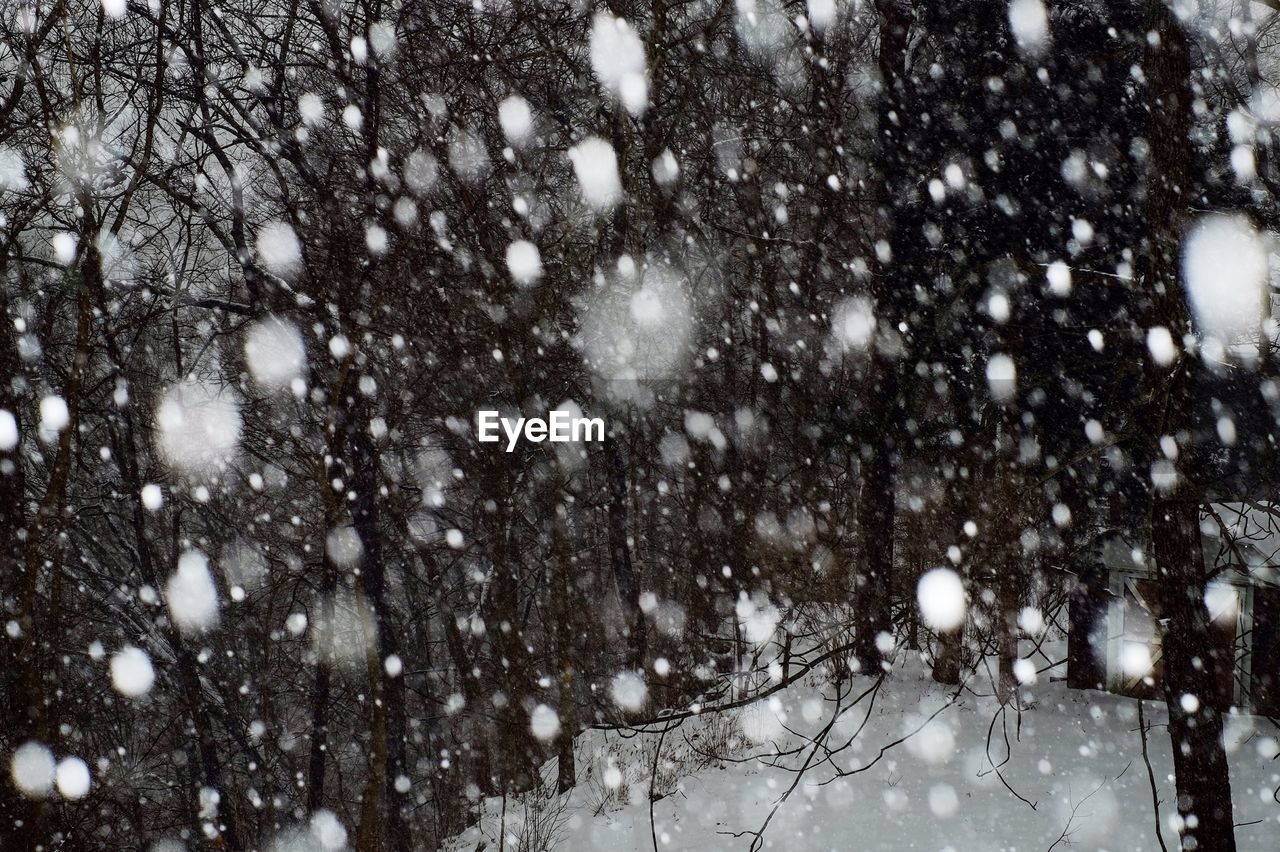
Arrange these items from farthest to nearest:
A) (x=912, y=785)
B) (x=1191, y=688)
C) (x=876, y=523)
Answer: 1. (x=876, y=523)
2. (x=912, y=785)
3. (x=1191, y=688)

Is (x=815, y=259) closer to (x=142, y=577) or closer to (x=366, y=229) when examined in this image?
Answer: (x=366, y=229)

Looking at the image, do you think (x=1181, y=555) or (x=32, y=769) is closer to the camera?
(x=1181, y=555)

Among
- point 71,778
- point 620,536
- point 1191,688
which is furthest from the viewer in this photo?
point 620,536

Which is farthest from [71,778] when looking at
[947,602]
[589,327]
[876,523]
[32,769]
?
[876,523]

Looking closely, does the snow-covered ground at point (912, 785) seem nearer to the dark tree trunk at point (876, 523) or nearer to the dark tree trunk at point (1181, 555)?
the dark tree trunk at point (876, 523)

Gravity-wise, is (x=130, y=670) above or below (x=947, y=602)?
above

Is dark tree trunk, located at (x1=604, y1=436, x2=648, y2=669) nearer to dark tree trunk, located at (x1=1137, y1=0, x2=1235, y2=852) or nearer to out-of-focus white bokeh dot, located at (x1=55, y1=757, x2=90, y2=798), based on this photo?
out-of-focus white bokeh dot, located at (x1=55, y1=757, x2=90, y2=798)

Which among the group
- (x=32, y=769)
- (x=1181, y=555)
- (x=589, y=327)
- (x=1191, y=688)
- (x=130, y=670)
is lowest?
(x=1191, y=688)

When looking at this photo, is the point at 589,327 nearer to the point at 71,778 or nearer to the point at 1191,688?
the point at 71,778

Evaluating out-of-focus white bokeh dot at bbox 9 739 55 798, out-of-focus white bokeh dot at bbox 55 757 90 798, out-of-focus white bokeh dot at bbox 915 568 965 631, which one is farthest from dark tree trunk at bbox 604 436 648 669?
out-of-focus white bokeh dot at bbox 9 739 55 798
